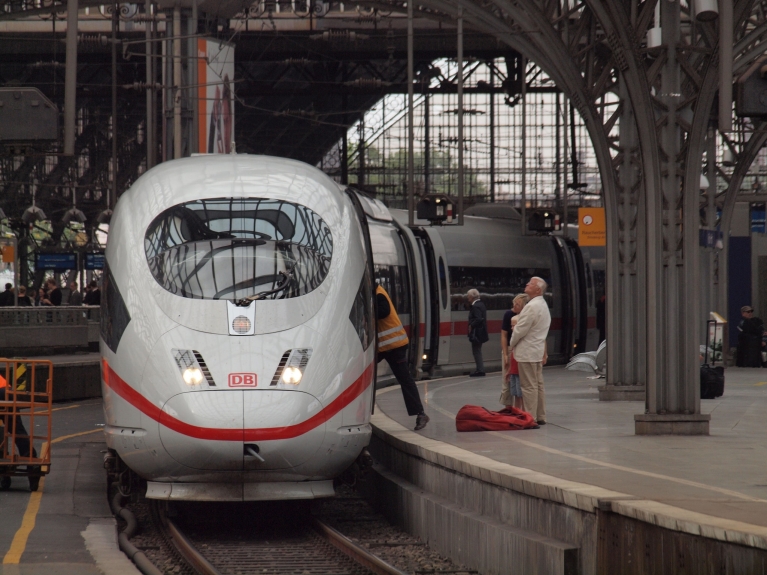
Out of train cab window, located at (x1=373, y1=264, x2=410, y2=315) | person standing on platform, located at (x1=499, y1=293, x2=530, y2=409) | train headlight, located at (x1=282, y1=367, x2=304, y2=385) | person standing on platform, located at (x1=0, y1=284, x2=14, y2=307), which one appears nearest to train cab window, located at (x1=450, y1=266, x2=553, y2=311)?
train cab window, located at (x1=373, y1=264, x2=410, y2=315)

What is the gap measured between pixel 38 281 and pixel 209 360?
130ft

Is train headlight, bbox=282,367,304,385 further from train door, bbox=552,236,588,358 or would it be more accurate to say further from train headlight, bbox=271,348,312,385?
train door, bbox=552,236,588,358

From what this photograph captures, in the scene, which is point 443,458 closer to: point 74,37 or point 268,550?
point 268,550

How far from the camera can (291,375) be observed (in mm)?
9570

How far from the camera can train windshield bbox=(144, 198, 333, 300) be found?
10.2 m

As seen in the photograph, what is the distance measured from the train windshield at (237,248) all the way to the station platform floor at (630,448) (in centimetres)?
224

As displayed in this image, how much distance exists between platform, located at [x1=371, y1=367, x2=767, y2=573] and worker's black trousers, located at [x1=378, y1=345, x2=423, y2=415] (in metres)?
0.26

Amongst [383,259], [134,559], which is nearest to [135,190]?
[134,559]

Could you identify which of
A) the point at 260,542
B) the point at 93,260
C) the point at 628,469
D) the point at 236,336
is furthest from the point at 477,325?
the point at 93,260

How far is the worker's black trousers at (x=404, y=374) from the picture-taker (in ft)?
40.9

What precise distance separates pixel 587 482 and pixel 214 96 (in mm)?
15850

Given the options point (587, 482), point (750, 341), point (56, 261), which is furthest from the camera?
point (56, 261)

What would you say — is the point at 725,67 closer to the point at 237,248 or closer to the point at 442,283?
the point at 237,248

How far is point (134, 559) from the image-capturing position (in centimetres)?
887
